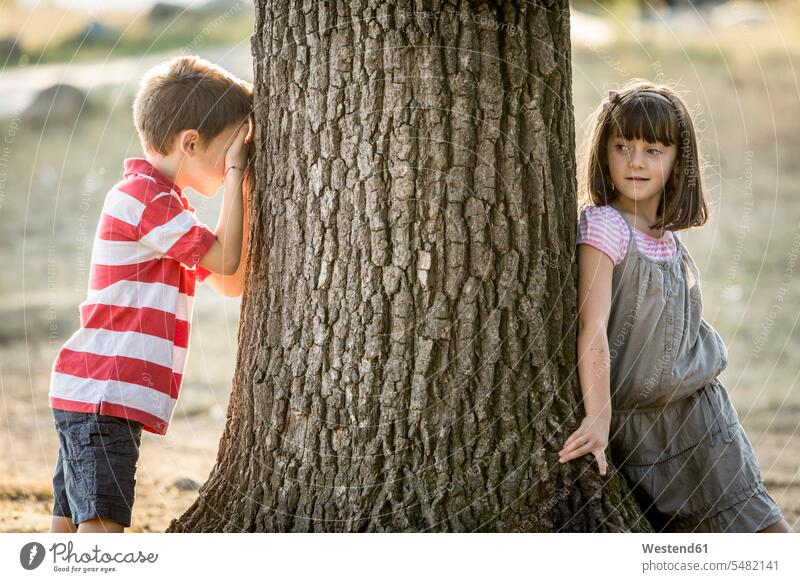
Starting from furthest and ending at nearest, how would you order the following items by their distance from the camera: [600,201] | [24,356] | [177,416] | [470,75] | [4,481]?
[24,356] → [177,416] → [4,481] → [600,201] → [470,75]

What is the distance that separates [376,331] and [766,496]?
140 cm

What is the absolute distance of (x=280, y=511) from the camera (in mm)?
2682

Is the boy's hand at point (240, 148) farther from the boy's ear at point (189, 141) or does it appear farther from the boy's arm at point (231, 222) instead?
the boy's ear at point (189, 141)

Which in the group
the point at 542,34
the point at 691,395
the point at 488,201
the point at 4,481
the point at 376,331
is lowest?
the point at 4,481

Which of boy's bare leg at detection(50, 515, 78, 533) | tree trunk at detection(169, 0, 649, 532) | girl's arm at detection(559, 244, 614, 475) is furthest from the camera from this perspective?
boy's bare leg at detection(50, 515, 78, 533)

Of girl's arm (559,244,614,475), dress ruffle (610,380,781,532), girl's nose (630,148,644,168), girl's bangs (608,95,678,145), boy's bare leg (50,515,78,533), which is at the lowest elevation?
boy's bare leg (50,515,78,533)

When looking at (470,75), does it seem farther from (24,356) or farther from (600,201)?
(24,356)

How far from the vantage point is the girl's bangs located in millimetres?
2912

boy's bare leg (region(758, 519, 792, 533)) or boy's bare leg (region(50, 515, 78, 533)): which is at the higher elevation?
boy's bare leg (region(50, 515, 78, 533))

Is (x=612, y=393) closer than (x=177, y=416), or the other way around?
(x=612, y=393)

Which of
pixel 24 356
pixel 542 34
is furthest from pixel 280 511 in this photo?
pixel 24 356

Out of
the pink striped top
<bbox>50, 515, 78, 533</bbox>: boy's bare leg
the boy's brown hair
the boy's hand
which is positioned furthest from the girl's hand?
<bbox>50, 515, 78, 533</bbox>: boy's bare leg

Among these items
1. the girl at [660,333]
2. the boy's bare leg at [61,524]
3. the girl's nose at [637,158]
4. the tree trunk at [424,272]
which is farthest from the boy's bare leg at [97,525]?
the girl's nose at [637,158]

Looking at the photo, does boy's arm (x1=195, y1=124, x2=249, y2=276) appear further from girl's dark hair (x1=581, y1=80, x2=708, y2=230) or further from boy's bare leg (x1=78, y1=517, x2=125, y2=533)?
girl's dark hair (x1=581, y1=80, x2=708, y2=230)
